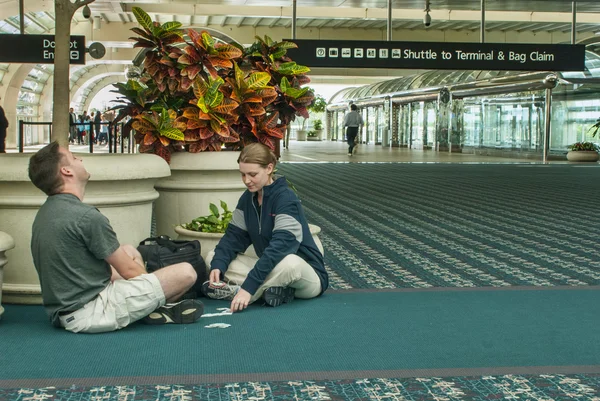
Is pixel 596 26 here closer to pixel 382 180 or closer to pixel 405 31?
pixel 405 31

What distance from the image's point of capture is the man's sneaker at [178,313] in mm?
4090

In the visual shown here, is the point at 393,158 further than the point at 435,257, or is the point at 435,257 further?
the point at 393,158

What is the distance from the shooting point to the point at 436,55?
1653 centimetres

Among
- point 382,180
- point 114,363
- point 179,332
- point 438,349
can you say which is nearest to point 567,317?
point 438,349

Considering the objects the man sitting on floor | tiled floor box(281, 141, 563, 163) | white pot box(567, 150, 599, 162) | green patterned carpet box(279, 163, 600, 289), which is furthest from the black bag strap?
white pot box(567, 150, 599, 162)

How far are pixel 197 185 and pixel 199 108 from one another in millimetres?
563

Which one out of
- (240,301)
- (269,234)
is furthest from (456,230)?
(240,301)

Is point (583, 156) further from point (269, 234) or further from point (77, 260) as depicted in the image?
point (77, 260)

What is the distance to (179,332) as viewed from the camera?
13.0 ft

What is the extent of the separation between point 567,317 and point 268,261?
5.37 ft

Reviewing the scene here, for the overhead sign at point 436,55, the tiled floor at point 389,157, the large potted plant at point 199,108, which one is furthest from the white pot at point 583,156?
the large potted plant at point 199,108

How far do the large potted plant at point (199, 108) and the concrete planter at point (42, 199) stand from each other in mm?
791

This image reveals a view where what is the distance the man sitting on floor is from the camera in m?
3.80

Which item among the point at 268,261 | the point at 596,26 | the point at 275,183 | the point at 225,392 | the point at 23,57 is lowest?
the point at 225,392
